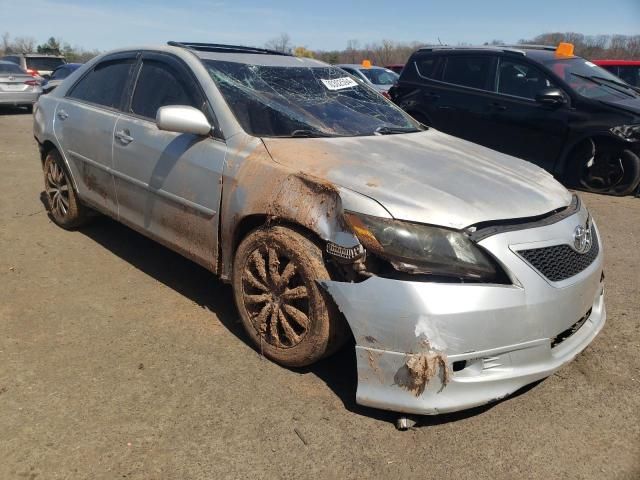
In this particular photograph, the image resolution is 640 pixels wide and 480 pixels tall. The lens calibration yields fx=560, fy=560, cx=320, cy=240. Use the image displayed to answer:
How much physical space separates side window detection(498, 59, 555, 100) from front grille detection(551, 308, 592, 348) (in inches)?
201

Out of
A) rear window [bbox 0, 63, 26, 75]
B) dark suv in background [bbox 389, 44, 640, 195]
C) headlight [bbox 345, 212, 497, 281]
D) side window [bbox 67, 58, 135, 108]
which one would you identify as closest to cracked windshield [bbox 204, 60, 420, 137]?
side window [bbox 67, 58, 135, 108]

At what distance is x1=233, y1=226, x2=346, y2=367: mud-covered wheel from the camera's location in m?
2.62

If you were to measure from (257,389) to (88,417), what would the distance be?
0.77 meters

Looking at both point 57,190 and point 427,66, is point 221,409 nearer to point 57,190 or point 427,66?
point 57,190

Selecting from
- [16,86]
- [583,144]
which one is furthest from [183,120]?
[16,86]

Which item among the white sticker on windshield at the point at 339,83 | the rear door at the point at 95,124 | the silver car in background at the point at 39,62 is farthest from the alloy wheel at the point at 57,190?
the silver car in background at the point at 39,62

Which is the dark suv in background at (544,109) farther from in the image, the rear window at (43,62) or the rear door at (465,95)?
the rear window at (43,62)

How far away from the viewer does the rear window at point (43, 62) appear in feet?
66.4

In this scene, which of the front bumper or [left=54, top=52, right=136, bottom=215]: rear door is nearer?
the front bumper

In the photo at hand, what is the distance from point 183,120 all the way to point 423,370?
1.90 m

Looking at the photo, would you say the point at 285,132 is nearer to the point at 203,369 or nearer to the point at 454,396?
the point at 203,369

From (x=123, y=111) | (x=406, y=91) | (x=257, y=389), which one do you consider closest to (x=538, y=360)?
(x=257, y=389)

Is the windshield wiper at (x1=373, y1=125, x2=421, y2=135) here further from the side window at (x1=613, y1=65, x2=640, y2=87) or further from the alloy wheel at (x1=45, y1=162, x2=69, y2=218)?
the side window at (x1=613, y1=65, x2=640, y2=87)

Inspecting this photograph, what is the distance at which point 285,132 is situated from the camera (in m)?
3.22
